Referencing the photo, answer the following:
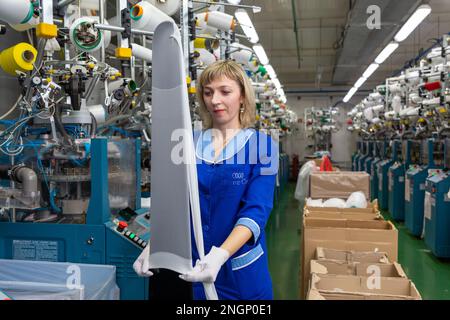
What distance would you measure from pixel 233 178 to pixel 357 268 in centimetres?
133

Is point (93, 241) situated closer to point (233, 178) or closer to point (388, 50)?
point (233, 178)

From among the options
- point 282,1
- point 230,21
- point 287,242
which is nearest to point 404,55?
point 282,1

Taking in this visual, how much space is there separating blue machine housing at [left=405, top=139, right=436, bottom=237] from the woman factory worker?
5015 mm

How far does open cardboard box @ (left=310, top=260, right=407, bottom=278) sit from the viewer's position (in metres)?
2.38

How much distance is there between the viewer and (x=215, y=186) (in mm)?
1507

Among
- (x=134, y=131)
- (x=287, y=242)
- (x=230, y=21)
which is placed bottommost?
(x=287, y=242)

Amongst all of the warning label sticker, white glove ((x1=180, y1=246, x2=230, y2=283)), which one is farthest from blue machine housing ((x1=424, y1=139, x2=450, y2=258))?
white glove ((x1=180, y1=246, x2=230, y2=283))

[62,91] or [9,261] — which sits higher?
[62,91]

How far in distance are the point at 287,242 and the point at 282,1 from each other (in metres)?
3.75

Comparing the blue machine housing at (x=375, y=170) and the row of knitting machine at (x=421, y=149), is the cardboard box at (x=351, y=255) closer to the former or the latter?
the row of knitting machine at (x=421, y=149)

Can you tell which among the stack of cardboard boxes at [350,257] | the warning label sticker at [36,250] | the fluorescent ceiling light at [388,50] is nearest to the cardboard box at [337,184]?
the stack of cardboard boxes at [350,257]

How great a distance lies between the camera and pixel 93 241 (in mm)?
2352

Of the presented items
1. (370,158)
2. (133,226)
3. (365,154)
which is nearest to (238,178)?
(133,226)

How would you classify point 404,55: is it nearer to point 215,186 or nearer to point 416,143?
point 416,143
